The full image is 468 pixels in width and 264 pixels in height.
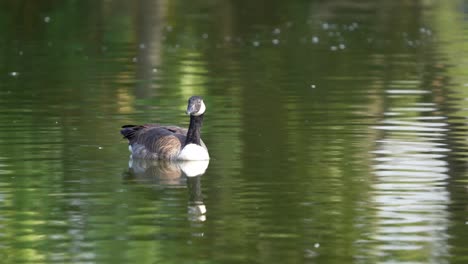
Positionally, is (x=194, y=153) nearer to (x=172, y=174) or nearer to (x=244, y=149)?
(x=172, y=174)

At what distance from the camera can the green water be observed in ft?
42.6

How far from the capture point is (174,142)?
60.7 feet

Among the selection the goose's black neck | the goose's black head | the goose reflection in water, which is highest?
the goose's black head

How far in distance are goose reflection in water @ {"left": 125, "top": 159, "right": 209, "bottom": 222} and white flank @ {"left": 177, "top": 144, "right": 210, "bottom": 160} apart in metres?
0.06

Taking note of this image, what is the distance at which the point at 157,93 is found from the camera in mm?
26016

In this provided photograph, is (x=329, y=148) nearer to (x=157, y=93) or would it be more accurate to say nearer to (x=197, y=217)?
(x=197, y=217)

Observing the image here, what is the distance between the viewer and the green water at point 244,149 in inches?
511

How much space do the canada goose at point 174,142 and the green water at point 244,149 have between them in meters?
0.23

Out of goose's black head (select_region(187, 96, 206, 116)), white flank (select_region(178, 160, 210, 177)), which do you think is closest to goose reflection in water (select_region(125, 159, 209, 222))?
white flank (select_region(178, 160, 210, 177))

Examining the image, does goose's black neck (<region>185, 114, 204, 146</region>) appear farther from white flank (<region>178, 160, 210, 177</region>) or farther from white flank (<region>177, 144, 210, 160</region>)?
white flank (<region>178, 160, 210, 177</region>)

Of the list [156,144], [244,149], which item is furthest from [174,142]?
[244,149]

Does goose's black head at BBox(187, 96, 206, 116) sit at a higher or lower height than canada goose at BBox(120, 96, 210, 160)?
higher

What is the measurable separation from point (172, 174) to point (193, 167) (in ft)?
1.32

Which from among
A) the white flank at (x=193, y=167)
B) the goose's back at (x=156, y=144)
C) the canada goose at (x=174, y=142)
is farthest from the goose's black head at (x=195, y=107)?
the white flank at (x=193, y=167)
